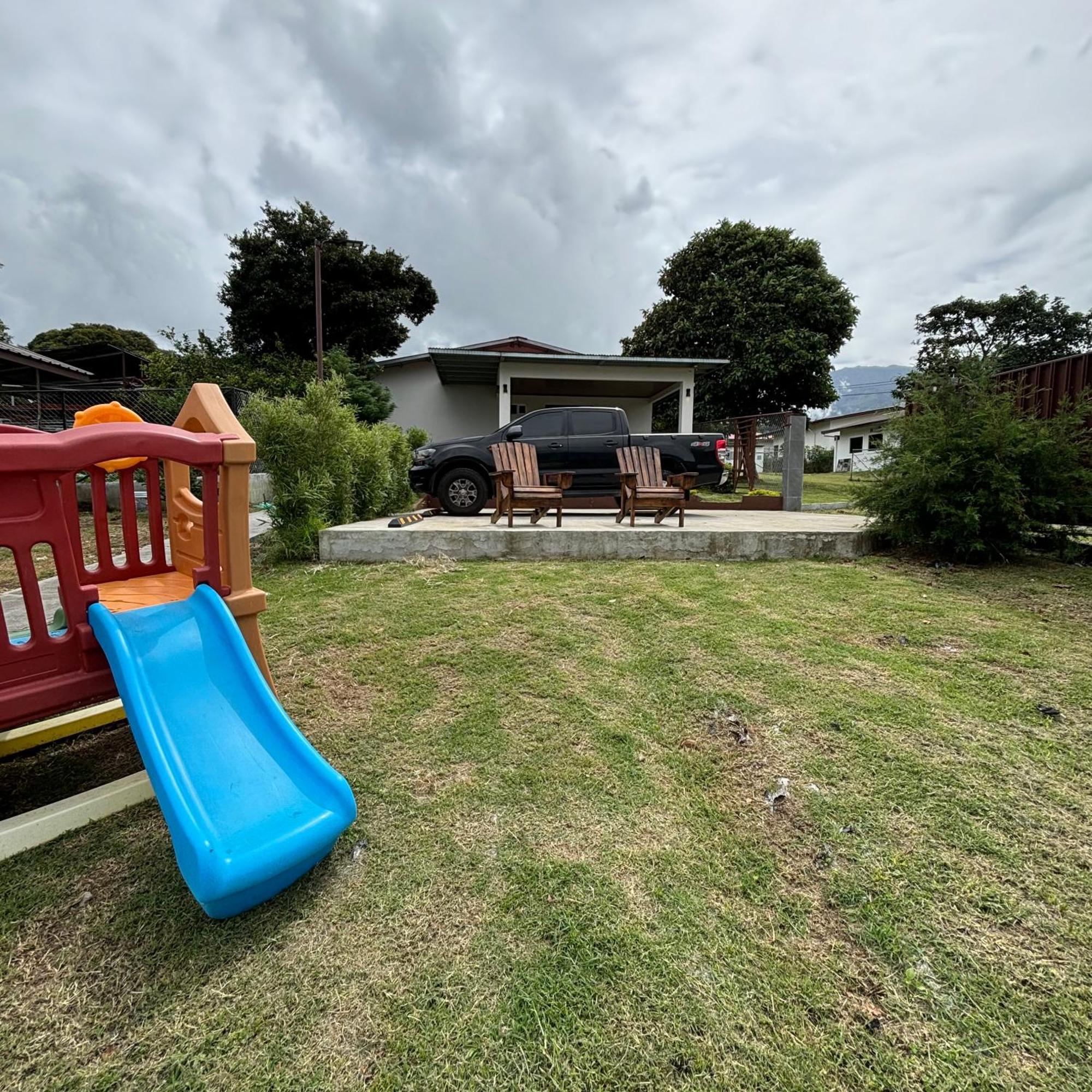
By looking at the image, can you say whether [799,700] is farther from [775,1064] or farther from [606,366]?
[606,366]

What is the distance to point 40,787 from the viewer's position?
6.81ft

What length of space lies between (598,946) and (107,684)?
178 cm

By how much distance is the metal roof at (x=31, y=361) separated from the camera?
12602mm

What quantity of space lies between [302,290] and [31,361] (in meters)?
11.3

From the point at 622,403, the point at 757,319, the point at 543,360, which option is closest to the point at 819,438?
the point at 757,319

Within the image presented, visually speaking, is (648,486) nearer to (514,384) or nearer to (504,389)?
(504,389)

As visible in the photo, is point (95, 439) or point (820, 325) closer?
point (95, 439)

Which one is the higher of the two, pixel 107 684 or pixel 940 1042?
pixel 107 684

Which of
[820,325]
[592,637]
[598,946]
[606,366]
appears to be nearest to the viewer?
[598,946]

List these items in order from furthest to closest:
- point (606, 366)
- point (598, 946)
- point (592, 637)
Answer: point (606, 366)
point (592, 637)
point (598, 946)

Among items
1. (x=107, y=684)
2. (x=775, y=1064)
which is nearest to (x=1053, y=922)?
(x=775, y=1064)

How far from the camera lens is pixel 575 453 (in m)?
8.15

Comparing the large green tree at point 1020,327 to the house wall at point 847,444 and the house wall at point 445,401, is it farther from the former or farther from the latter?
the house wall at point 445,401

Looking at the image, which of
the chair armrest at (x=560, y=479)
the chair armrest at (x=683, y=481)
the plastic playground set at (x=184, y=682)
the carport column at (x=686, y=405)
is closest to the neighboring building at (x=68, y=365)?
the chair armrest at (x=560, y=479)
